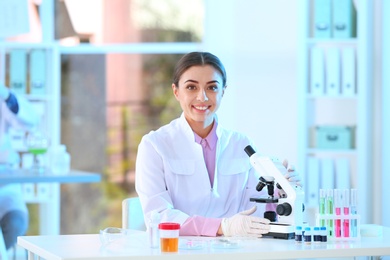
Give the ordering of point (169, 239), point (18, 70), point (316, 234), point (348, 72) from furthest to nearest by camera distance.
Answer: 1. point (18, 70)
2. point (348, 72)
3. point (316, 234)
4. point (169, 239)

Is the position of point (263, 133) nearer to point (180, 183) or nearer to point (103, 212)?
point (103, 212)

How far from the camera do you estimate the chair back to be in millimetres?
3383

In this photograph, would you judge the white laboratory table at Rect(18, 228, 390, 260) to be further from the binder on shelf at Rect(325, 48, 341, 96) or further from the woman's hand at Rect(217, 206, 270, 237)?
the binder on shelf at Rect(325, 48, 341, 96)

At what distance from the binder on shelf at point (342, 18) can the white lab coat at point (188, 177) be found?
8.59 ft

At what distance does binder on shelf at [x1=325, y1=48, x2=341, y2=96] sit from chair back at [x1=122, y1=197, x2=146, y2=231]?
2.64 meters

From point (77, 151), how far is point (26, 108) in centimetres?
177

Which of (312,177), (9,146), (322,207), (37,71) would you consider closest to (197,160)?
(322,207)

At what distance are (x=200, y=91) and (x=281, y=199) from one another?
639 mm

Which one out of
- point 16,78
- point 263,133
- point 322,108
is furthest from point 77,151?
point 322,108

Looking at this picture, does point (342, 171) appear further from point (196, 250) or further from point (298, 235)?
point (196, 250)

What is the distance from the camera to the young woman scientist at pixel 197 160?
3.27 m

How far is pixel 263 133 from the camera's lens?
6.46 metres

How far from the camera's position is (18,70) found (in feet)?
20.5

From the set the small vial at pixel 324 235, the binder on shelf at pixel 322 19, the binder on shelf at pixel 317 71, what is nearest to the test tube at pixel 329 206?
the small vial at pixel 324 235
